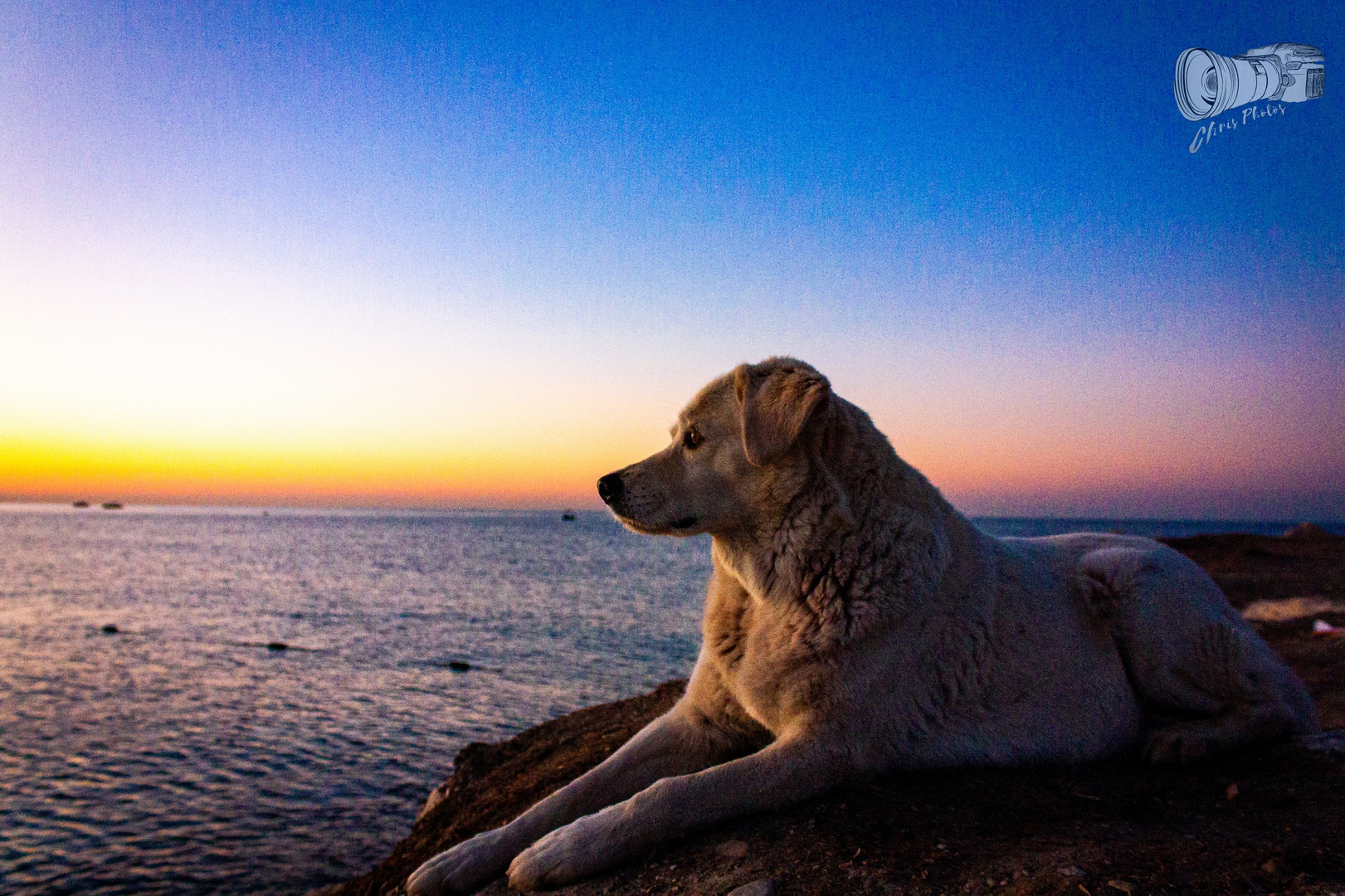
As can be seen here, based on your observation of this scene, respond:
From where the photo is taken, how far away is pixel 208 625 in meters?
31.3

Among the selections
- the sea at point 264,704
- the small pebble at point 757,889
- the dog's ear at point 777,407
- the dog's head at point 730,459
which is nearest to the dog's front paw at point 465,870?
the small pebble at point 757,889

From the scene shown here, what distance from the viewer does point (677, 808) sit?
3.97 metres

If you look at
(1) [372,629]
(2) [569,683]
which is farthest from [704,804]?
(1) [372,629]

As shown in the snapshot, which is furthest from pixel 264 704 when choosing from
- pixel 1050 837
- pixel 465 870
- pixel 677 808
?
pixel 1050 837

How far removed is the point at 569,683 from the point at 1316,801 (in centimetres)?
1814

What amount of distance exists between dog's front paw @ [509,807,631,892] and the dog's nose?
5.99 ft

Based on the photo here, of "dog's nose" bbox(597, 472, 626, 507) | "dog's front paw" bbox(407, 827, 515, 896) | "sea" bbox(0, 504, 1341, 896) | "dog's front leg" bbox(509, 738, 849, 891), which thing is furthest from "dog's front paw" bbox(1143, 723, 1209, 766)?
"sea" bbox(0, 504, 1341, 896)

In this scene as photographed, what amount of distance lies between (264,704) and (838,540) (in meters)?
18.5

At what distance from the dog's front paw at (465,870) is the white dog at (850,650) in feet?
0.04

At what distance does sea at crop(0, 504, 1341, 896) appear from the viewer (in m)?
10.4

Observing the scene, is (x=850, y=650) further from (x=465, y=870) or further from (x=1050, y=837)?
(x=465, y=870)

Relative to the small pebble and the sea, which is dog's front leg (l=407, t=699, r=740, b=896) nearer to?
the small pebble

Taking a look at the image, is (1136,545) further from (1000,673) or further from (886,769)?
(886,769)

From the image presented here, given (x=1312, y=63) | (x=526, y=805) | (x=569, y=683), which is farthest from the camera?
(x=569, y=683)
